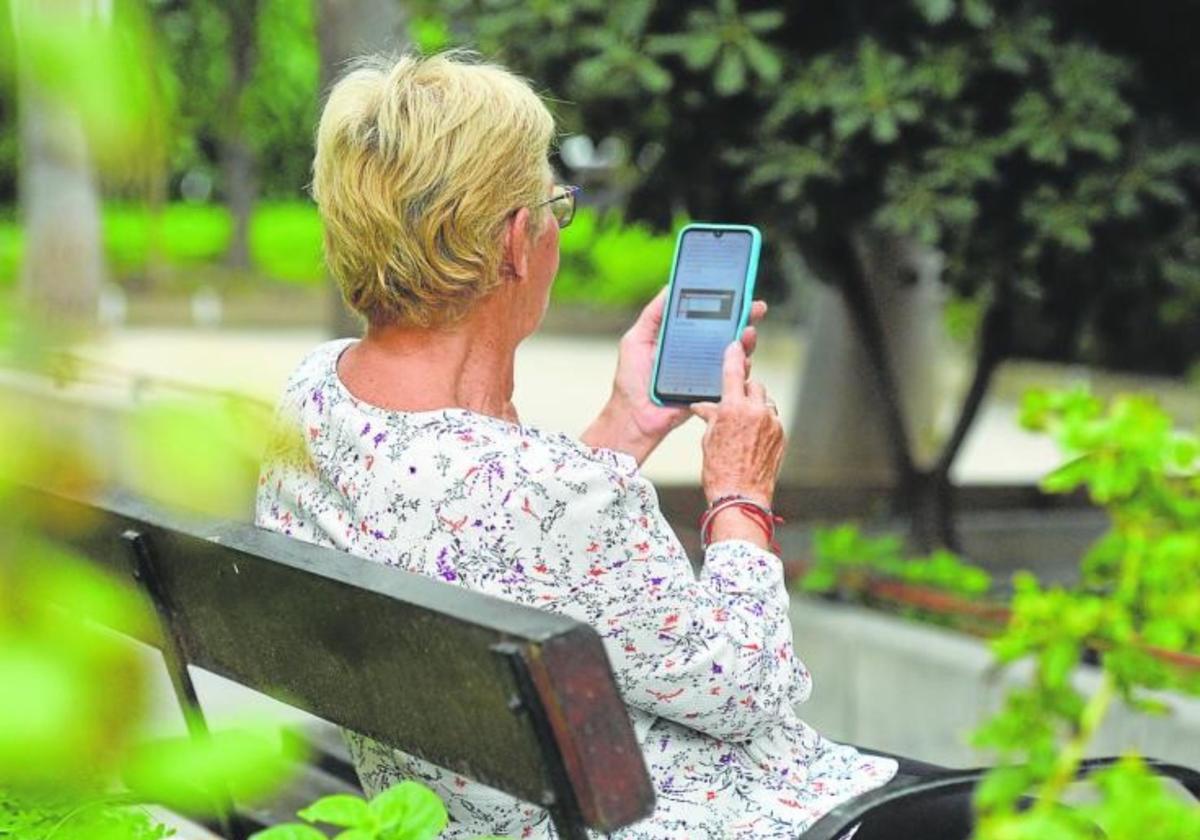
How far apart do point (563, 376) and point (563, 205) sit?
19.2 m

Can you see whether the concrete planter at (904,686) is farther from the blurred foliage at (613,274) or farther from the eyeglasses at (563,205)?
the blurred foliage at (613,274)

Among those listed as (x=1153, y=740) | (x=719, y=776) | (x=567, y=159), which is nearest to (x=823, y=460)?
(x=567, y=159)

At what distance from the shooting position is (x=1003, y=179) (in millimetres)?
6078

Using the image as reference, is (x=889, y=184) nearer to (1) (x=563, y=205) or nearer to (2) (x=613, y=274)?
(1) (x=563, y=205)

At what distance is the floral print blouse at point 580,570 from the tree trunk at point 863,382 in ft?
18.5

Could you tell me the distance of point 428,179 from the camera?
8.00 feet

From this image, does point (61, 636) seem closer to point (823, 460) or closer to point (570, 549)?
point (570, 549)

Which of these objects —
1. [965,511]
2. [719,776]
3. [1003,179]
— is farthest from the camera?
[965,511]

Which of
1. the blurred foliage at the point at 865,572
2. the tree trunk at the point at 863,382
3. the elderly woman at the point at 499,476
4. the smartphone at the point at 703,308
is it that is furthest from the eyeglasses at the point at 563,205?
the tree trunk at the point at 863,382

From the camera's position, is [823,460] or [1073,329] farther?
[823,460]

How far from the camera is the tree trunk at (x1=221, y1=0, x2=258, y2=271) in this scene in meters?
24.6

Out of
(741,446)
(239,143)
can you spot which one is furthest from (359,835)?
(239,143)

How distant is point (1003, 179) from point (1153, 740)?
6.18 feet

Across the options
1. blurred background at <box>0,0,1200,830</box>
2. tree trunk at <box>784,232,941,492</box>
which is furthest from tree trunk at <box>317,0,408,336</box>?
tree trunk at <box>784,232,941,492</box>
